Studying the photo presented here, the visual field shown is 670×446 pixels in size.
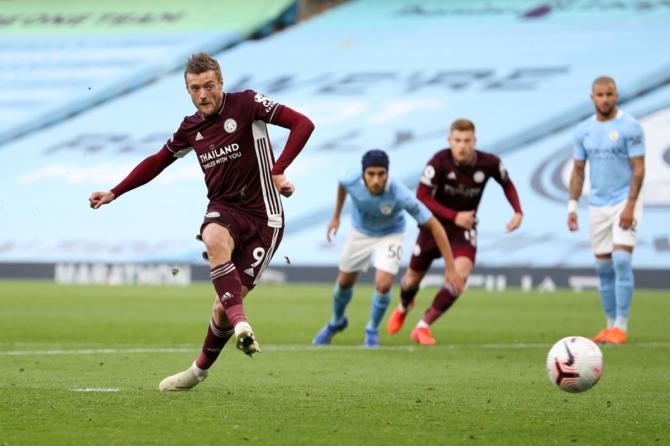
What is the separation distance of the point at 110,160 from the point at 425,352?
72.9 feet

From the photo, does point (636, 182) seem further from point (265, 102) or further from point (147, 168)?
point (147, 168)

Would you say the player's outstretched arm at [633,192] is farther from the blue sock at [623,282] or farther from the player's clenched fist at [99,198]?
→ the player's clenched fist at [99,198]

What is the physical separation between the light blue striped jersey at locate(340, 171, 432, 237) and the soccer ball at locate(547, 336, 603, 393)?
13.8 ft

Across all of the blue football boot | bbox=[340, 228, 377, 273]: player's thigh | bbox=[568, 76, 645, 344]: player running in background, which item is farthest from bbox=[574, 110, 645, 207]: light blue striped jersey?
the blue football boot

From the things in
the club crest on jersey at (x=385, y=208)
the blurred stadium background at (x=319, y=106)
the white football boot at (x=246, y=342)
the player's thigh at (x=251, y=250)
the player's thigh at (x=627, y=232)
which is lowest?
the blurred stadium background at (x=319, y=106)

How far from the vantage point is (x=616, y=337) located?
41.1 feet

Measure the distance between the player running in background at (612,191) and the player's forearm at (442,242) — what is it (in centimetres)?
194

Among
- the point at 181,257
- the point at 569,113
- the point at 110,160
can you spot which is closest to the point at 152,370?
the point at 181,257

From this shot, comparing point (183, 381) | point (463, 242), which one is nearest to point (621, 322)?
point (463, 242)

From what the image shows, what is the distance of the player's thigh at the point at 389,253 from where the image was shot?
12.8 m

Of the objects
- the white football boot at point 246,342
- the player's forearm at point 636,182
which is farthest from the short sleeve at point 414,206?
the white football boot at point 246,342

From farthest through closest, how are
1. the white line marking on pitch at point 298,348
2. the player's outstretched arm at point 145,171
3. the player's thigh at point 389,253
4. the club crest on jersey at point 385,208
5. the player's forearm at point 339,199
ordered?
the player's forearm at point 339,199 < the player's thigh at point 389,253 < the club crest on jersey at point 385,208 < the white line marking on pitch at point 298,348 < the player's outstretched arm at point 145,171

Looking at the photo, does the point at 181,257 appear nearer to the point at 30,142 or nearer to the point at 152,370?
the point at 30,142

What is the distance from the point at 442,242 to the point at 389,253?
5.23ft
